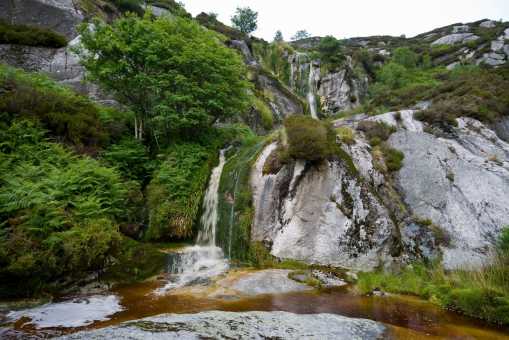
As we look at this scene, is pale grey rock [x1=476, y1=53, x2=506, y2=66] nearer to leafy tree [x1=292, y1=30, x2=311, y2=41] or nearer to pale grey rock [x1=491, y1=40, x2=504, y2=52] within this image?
pale grey rock [x1=491, y1=40, x2=504, y2=52]

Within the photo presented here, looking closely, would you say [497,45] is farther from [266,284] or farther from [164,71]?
[266,284]

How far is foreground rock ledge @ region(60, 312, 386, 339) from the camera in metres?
4.02

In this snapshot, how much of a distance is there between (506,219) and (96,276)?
11907 millimetres

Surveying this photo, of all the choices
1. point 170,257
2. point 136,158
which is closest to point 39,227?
point 170,257

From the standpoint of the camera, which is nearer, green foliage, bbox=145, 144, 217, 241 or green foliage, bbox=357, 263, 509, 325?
green foliage, bbox=357, 263, 509, 325

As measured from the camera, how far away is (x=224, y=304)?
6.02 metres

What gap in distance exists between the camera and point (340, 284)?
7750mm

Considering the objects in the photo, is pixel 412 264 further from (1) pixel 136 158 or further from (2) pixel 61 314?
(1) pixel 136 158

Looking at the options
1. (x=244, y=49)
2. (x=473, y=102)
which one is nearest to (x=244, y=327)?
(x=473, y=102)

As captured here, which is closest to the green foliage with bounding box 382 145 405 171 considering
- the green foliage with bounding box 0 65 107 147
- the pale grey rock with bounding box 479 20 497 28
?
the green foliage with bounding box 0 65 107 147

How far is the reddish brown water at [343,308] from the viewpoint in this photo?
202 inches

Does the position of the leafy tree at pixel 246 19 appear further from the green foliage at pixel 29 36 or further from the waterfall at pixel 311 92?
the green foliage at pixel 29 36

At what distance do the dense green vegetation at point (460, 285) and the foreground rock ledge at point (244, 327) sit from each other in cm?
247

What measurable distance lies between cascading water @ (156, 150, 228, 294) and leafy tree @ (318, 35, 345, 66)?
97.0 feet
